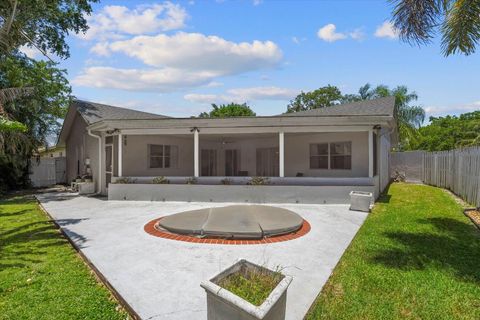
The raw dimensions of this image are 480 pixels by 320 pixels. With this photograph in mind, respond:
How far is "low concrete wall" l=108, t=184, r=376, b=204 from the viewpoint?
37.4 ft

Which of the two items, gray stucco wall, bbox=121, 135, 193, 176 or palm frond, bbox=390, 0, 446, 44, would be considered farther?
gray stucco wall, bbox=121, 135, 193, 176

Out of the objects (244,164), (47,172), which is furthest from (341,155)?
(47,172)

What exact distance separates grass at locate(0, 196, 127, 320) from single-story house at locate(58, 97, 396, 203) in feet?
19.8

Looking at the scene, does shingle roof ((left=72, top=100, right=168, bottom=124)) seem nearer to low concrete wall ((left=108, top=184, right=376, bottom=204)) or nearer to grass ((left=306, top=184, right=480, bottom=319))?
low concrete wall ((left=108, top=184, right=376, bottom=204))

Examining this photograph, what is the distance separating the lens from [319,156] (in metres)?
15.0

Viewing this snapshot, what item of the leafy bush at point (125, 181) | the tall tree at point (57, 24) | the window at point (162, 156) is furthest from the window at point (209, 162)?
the tall tree at point (57, 24)

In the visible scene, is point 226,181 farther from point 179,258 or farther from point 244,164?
point 179,258

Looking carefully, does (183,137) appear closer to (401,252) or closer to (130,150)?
(130,150)

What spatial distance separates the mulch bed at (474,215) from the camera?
330 inches

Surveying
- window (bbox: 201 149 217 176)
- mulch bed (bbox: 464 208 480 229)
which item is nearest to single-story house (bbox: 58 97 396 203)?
window (bbox: 201 149 217 176)

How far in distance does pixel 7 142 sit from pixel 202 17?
1241 cm

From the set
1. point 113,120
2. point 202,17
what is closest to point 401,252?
point 202,17

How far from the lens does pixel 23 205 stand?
485 inches

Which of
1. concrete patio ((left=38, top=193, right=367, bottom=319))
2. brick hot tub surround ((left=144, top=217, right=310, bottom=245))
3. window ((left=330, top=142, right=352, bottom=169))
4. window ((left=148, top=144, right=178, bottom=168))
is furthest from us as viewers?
window ((left=148, top=144, right=178, bottom=168))
